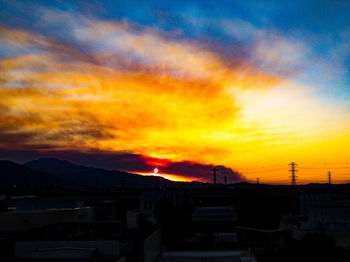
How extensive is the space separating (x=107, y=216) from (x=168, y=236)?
77.3 ft

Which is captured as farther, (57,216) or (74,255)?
(57,216)

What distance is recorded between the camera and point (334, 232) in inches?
1757

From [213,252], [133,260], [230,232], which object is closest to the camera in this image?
[133,260]

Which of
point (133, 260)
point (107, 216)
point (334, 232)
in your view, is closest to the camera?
point (133, 260)

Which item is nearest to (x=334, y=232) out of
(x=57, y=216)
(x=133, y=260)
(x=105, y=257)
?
(x=133, y=260)

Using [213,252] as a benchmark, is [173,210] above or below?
above

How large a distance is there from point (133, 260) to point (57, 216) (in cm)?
2132

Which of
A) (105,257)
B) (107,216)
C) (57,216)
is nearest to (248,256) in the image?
(105,257)

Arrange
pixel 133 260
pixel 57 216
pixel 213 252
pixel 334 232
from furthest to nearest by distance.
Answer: pixel 57 216
pixel 334 232
pixel 213 252
pixel 133 260

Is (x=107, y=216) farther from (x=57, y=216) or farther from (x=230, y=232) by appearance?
(x=230, y=232)

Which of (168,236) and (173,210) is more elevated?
(173,210)

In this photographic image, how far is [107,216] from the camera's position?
7050cm

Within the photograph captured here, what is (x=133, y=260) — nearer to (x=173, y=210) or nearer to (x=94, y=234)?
(x=94, y=234)

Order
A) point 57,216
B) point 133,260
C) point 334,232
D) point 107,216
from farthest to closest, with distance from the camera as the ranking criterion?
point 107,216 < point 57,216 < point 334,232 < point 133,260
